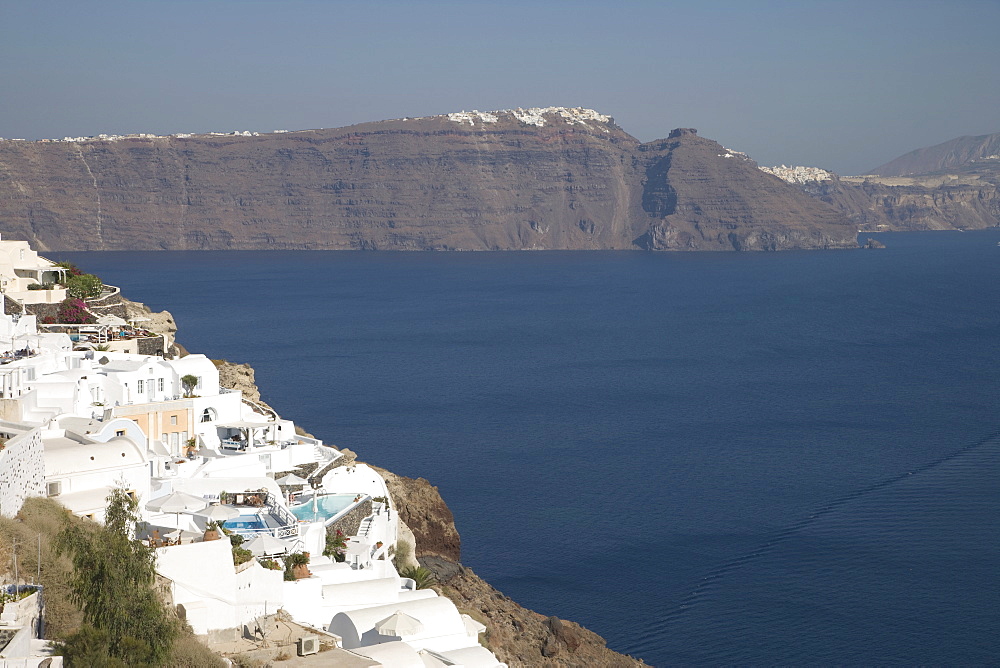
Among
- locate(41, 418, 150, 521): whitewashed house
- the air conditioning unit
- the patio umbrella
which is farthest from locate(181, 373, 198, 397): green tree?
the air conditioning unit

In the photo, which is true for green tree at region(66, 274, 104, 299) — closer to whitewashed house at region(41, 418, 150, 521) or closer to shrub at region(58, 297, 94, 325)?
shrub at region(58, 297, 94, 325)

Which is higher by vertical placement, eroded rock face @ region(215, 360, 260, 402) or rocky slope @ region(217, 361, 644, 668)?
eroded rock face @ region(215, 360, 260, 402)

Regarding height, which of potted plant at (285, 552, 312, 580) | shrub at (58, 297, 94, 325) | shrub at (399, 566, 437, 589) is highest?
shrub at (58, 297, 94, 325)

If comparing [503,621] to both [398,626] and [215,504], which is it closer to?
[215,504]

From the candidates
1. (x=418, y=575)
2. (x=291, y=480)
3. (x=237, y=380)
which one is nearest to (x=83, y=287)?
(x=237, y=380)

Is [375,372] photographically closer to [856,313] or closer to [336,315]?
[336,315]

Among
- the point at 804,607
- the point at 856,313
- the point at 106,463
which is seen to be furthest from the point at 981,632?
the point at 856,313

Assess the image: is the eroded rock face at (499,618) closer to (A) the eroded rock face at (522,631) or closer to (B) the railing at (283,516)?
(A) the eroded rock face at (522,631)

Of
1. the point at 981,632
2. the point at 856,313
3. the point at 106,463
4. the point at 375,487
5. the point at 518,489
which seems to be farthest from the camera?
the point at 856,313
